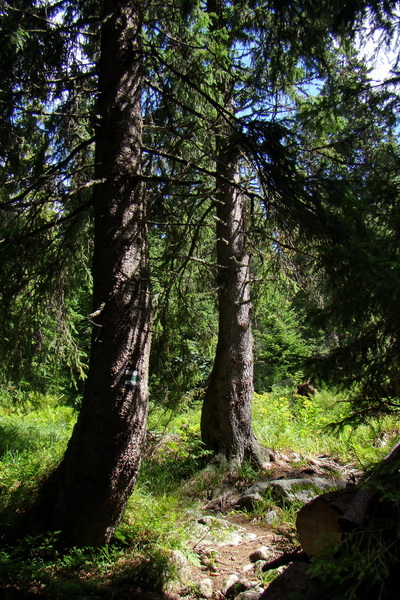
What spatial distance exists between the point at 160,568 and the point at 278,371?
12527 millimetres

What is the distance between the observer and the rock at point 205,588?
361 cm

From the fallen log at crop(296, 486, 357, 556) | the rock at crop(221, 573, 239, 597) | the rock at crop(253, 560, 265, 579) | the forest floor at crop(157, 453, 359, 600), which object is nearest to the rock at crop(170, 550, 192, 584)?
the forest floor at crop(157, 453, 359, 600)

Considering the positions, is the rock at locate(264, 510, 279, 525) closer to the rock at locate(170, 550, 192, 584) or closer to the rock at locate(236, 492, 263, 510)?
the rock at locate(236, 492, 263, 510)

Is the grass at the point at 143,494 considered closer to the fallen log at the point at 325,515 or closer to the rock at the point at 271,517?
the rock at the point at 271,517

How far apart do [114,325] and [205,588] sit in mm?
2384

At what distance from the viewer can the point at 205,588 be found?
3.68m

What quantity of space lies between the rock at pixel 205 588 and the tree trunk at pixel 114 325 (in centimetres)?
91

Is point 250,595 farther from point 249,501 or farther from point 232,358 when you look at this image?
point 232,358

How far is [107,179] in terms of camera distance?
4.30 m

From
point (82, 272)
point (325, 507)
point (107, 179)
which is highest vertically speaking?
point (107, 179)

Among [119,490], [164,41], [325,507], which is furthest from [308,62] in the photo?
[119,490]

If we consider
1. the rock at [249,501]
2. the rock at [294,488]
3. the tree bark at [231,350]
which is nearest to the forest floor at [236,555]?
the rock at [249,501]

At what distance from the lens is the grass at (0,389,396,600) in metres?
3.41

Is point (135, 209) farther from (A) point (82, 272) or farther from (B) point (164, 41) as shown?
(B) point (164, 41)
